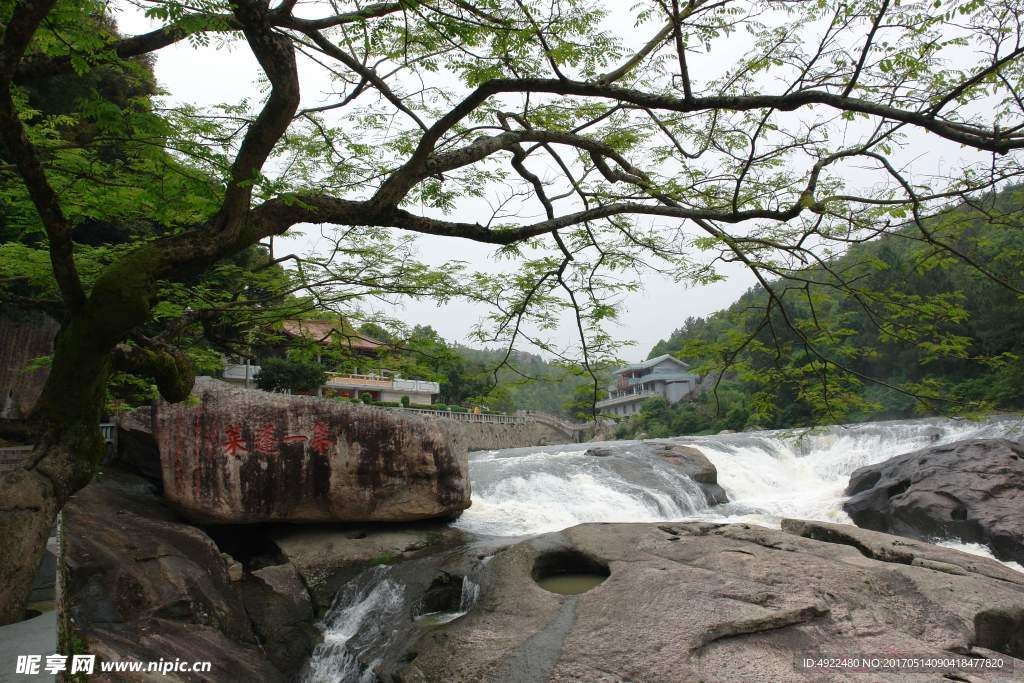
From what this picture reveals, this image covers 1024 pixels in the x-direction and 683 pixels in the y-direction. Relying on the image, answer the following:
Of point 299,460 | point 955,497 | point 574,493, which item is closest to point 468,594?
point 299,460

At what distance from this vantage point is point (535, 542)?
6.84 metres

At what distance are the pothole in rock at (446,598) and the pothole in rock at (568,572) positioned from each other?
27.5 inches

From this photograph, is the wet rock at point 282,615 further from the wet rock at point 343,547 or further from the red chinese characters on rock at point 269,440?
the red chinese characters on rock at point 269,440

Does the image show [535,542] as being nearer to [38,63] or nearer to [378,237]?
[378,237]

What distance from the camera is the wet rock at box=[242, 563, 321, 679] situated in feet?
20.5

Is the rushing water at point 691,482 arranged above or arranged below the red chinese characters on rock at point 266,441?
below

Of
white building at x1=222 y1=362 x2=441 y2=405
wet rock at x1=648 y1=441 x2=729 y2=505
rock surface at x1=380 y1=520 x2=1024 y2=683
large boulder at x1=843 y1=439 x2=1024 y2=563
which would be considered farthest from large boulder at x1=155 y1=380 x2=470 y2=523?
white building at x1=222 y1=362 x2=441 y2=405

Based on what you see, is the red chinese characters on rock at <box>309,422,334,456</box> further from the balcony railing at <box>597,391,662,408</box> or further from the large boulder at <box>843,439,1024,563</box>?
the balcony railing at <box>597,391,662,408</box>

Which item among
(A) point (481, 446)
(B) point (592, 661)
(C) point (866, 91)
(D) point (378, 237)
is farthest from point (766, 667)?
(A) point (481, 446)

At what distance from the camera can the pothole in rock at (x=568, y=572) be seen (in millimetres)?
6193

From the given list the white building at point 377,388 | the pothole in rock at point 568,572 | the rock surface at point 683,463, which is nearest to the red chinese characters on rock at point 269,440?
the pothole in rock at point 568,572

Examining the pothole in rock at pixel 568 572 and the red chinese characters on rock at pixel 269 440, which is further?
the red chinese characters on rock at pixel 269 440

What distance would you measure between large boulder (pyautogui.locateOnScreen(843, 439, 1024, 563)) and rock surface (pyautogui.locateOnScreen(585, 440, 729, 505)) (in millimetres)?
2477

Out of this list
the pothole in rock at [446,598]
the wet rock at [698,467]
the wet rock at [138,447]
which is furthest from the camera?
the wet rock at [698,467]
